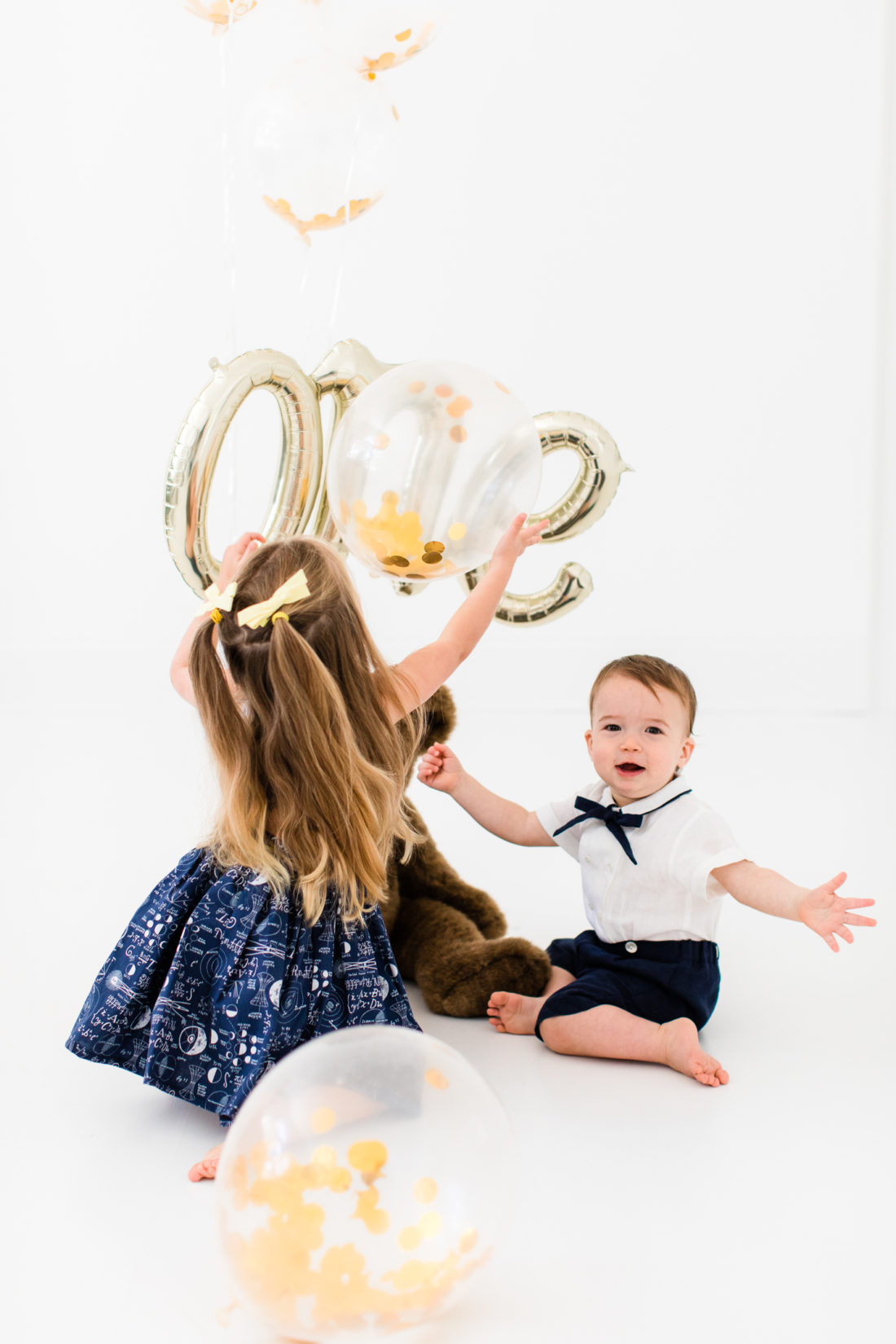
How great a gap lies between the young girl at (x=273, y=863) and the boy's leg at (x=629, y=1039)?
0.23 meters

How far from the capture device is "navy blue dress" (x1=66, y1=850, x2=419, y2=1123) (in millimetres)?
1478

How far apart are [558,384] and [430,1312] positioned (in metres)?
3.46

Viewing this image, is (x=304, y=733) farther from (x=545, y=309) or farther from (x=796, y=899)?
(x=545, y=309)

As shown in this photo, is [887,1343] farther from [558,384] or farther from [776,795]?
[558,384]

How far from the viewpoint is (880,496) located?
165 inches

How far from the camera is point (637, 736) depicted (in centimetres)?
175

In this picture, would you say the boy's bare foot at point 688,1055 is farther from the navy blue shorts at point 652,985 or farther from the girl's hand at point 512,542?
the girl's hand at point 512,542

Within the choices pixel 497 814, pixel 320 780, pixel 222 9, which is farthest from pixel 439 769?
pixel 222 9

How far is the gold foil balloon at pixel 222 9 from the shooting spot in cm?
184

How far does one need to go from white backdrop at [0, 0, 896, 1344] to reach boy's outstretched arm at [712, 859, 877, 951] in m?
2.16

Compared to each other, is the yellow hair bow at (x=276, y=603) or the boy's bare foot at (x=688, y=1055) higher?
the yellow hair bow at (x=276, y=603)

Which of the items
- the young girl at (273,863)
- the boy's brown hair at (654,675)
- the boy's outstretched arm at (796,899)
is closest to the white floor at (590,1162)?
the young girl at (273,863)

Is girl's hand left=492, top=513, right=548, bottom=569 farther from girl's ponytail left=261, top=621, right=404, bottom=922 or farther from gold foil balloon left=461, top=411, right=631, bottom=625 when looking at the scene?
girl's ponytail left=261, top=621, right=404, bottom=922

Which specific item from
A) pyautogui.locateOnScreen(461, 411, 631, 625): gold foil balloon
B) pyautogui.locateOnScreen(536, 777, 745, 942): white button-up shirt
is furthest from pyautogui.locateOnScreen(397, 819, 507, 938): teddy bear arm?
pyautogui.locateOnScreen(461, 411, 631, 625): gold foil balloon
